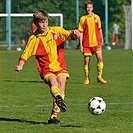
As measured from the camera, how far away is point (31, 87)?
15.2m

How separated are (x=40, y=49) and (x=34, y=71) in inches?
466

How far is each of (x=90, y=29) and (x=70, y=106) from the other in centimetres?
565

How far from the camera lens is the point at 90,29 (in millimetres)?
16734

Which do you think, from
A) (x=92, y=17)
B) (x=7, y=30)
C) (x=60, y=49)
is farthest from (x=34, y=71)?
(x=7, y=30)

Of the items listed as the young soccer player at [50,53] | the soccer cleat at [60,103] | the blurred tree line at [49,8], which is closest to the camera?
the soccer cleat at [60,103]

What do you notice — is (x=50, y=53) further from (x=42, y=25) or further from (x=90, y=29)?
(x=90, y=29)

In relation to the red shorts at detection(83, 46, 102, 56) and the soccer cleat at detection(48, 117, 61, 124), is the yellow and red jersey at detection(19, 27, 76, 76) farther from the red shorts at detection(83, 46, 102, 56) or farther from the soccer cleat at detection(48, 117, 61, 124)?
the red shorts at detection(83, 46, 102, 56)

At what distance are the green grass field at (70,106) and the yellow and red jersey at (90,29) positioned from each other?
1.03 m

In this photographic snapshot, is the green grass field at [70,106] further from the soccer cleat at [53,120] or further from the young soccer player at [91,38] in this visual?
the young soccer player at [91,38]

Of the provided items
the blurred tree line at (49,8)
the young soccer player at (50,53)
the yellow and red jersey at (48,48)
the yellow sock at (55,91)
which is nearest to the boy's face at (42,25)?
the young soccer player at (50,53)

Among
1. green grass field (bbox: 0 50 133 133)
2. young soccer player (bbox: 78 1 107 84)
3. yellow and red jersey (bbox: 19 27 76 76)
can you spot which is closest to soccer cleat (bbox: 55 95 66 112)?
green grass field (bbox: 0 50 133 133)

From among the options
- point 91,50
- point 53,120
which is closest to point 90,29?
point 91,50

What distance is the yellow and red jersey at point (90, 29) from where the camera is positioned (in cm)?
1652

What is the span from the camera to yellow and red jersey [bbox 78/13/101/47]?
16516mm
